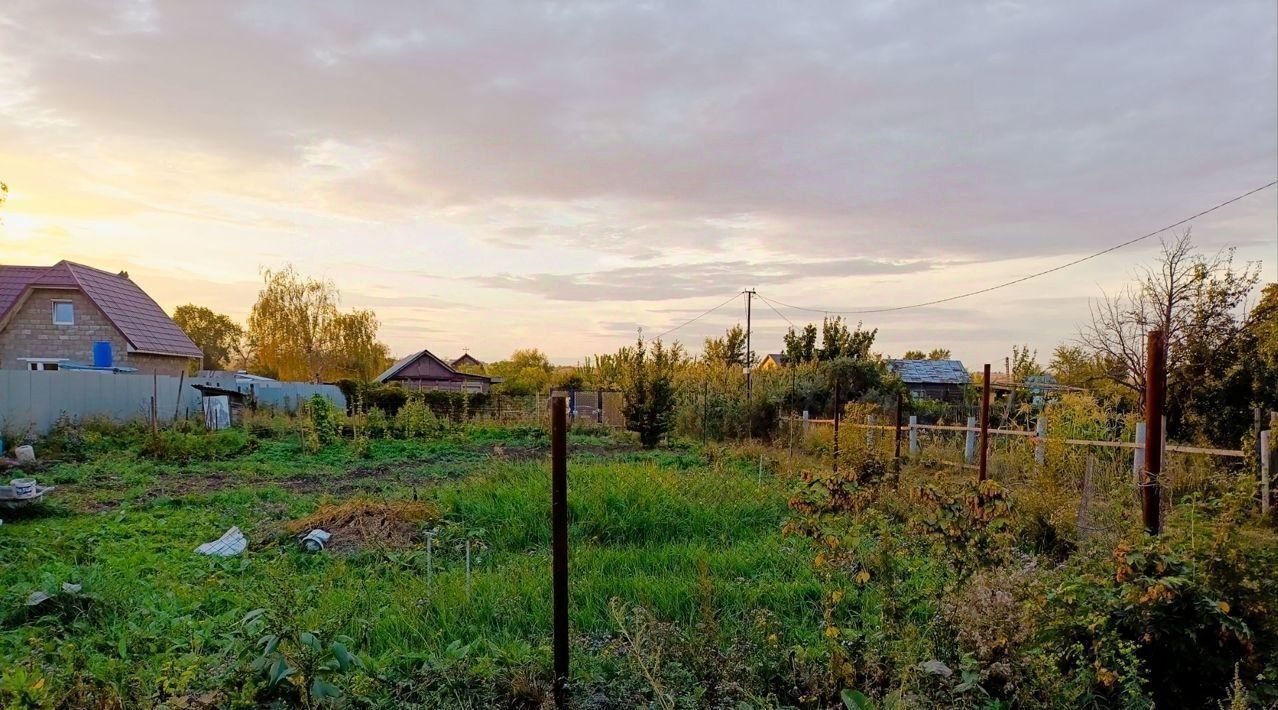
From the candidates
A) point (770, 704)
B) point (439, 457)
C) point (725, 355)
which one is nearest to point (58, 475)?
point (439, 457)

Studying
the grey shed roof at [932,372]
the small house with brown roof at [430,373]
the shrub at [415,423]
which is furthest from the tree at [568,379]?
the grey shed roof at [932,372]

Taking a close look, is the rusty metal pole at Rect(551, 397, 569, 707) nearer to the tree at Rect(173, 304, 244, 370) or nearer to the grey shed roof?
the grey shed roof

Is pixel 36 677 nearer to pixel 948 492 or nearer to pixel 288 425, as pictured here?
pixel 948 492

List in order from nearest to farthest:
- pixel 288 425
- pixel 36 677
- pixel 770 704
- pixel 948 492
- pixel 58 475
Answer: pixel 36 677 → pixel 770 704 → pixel 948 492 → pixel 58 475 → pixel 288 425

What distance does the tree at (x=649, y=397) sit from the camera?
17.2 m

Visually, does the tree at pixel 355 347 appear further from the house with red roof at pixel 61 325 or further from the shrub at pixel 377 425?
the shrub at pixel 377 425

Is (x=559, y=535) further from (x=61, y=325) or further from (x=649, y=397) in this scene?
(x=61, y=325)

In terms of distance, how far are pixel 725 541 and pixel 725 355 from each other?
3114cm

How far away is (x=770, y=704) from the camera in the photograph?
2.89 m

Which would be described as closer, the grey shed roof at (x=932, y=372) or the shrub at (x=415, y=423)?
the shrub at (x=415, y=423)

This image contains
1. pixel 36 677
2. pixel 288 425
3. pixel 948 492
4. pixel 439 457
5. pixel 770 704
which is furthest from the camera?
pixel 288 425

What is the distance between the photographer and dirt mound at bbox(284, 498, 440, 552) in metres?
6.60

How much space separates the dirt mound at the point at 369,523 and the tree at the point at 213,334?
51555mm

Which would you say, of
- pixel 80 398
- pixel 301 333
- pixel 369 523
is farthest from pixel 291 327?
pixel 369 523
